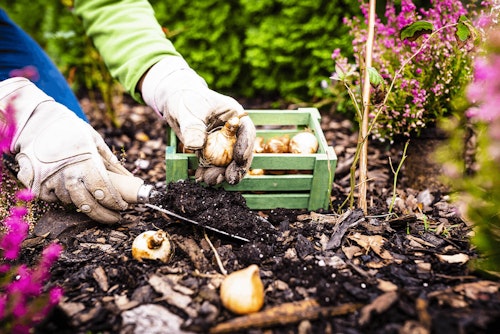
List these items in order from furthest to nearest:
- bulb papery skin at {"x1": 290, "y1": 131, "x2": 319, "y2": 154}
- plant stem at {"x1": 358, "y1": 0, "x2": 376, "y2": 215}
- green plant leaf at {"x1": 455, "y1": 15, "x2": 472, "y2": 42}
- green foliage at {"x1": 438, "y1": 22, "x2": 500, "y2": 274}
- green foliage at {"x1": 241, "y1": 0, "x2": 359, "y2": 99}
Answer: green foliage at {"x1": 241, "y1": 0, "x2": 359, "y2": 99} < bulb papery skin at {"x1": 290, "y1": 131, "x2": 319, "y2": 154} < plant stem at {"x1": 358, "y1": 0, "x2": 376, "y2": 215} < green plant leaf at {"x1": 455, "y1": 15, "x2": 472, "y2": 42} < green foliage at {"x1": 438, "y1": 22, "x2": 500, "y2": 274}

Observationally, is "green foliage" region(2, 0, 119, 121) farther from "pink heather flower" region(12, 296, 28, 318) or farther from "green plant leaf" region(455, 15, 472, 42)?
"green plant leaf" region(455, 15, 472, 42)

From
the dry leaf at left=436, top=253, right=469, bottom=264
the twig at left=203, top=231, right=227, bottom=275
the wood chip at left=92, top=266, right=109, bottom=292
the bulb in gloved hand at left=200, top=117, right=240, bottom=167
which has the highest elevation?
the bulb in gloved hand at left=200, top=117, right=240, bottom=167

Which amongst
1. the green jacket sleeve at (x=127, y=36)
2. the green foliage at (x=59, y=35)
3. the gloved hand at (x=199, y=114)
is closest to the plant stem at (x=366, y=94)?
the gloved hand at (x=199, y=114)

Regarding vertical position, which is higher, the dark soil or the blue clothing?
the blue clothing

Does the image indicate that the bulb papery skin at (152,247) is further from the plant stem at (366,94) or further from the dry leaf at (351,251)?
the plant stem at (366,94)

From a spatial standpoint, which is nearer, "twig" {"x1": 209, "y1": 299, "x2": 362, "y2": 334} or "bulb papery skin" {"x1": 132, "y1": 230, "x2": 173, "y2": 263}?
"twig" {"x1": 209, "y1": 299, "x2": 362, "y2": 334}

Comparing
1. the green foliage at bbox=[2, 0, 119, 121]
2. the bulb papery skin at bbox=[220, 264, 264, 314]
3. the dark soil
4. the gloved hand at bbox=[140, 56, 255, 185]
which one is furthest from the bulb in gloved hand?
the green foliage at bbox=[2, 0, 119, 121]

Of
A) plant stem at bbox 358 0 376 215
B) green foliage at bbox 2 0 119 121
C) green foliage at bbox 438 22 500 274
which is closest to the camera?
green foliage at bbox 438 22 500 274

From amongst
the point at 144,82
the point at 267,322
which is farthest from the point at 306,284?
the point at 144,82

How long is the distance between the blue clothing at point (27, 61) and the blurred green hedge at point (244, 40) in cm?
69

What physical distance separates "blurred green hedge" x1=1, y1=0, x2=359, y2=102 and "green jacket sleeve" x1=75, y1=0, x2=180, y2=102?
872 millimetres

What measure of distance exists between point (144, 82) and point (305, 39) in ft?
5.59

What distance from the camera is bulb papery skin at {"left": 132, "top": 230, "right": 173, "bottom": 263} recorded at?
1.83 metres

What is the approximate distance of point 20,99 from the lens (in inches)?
82.5
